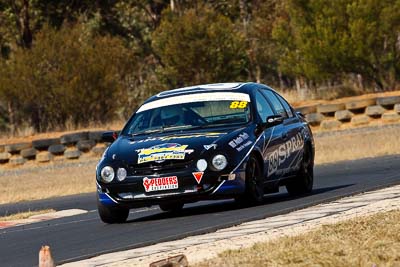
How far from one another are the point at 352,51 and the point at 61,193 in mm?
16566

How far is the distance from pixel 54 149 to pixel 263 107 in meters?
16.9

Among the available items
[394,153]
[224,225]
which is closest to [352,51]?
[394,153]

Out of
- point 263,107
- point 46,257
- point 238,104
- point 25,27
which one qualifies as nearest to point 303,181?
point 263,107

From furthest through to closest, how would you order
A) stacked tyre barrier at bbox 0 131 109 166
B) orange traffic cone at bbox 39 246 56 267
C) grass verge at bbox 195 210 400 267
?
stacked tyre barrier at bbox 0 131 109 166
grass verge at bbox 195 210 400 267
orange traffic cone at bbox 39 246 56 267

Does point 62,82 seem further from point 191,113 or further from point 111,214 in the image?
point 111,214

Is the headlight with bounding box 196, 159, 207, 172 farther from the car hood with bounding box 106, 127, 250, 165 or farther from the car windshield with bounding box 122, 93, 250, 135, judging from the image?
the car windshield with bounding box 122, 93, 250, 135

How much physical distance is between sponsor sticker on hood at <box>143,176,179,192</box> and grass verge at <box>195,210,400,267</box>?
276cm

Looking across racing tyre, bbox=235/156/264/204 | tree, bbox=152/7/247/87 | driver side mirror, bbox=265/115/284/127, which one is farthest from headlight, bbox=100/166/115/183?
tree, bbox=152/7/247/87

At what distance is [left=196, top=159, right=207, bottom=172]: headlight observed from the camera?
1173 centimetres

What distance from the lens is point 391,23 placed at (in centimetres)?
3472

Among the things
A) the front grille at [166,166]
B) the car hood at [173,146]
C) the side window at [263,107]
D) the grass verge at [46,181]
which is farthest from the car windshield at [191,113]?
the grass verge at [46,181]

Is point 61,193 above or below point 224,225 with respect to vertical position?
below

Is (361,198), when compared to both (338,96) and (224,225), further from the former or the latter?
(338,96)

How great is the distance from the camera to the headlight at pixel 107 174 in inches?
470
